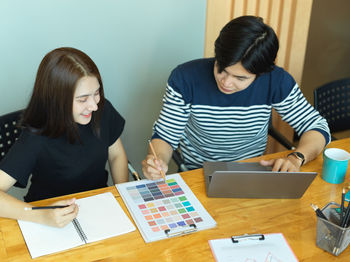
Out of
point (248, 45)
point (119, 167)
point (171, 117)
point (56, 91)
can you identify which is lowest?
point (119, 167)

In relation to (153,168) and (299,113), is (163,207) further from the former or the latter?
(299,113)

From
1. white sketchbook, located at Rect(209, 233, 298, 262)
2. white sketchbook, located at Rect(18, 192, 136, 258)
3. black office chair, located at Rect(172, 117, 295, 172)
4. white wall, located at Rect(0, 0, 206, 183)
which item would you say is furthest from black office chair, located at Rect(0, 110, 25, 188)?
white sketchbook, located at Rect(209, 233, 298, 262)

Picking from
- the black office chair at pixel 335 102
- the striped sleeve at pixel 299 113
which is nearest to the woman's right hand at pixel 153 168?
the striped sleeve at pixel 299 113

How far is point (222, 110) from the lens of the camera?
1.83m

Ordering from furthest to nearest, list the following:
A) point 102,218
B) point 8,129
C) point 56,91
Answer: point 8,129 < point 56,91 < point 102,218

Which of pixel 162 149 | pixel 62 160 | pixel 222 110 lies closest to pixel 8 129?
pixel 62 160

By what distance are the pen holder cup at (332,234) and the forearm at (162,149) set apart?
2.17 ft

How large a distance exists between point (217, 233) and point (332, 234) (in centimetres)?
33

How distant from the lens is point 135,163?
2.60 metres

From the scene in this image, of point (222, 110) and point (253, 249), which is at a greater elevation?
point (222, 110)

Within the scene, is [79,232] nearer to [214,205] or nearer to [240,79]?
[214,205]

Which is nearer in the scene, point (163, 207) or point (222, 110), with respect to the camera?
point (163, 207)

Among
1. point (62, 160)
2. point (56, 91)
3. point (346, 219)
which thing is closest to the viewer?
point (346, 219)

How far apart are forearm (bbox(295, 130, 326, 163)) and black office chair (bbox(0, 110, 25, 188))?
1.14 meters
